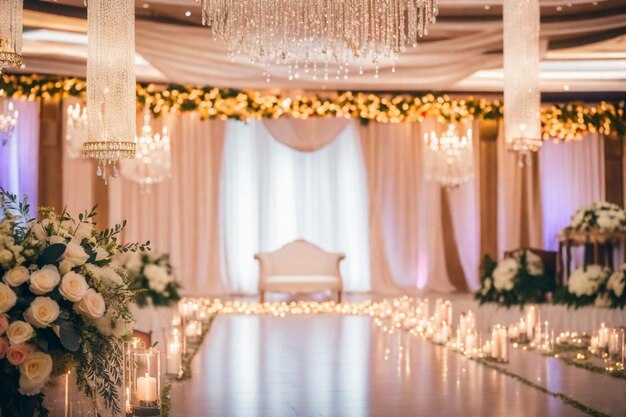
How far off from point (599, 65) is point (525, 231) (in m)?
2.94

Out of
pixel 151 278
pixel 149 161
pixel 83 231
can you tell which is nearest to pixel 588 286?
pixel 151 278

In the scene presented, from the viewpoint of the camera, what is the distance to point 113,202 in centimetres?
1412

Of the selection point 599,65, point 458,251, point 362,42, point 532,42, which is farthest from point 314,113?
point 362,42

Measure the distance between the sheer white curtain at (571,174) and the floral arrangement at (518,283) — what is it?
4.95 meters

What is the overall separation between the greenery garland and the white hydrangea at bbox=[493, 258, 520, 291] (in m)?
4.68

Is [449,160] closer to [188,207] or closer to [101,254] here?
[188,207]

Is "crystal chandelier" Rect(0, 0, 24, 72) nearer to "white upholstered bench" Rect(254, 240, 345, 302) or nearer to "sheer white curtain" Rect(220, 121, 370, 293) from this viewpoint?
"white upholstered bench" Rect(254, 240, 345, 302)

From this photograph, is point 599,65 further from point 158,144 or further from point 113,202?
point 113,202

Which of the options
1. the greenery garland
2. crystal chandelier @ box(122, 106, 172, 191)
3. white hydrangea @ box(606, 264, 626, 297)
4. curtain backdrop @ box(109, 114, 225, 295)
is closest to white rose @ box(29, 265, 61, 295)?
white hydrangea @ box(606, 264, 626, 297)

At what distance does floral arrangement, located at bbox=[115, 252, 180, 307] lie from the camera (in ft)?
34.1

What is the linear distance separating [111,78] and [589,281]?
201 inches

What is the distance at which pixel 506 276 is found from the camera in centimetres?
1034

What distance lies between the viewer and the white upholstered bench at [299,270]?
1299 centimetres

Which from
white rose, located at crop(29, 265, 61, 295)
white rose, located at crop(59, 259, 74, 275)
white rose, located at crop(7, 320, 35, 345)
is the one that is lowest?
white rose, located at crop(7, 320, 35, 345)
